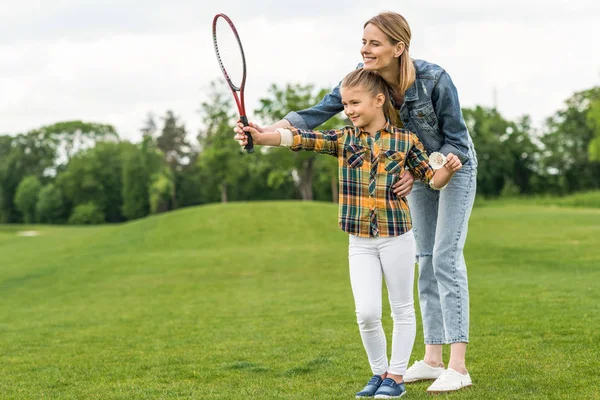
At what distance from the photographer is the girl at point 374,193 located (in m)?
4.52

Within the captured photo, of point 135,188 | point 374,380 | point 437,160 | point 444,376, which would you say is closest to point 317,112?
point 437,160

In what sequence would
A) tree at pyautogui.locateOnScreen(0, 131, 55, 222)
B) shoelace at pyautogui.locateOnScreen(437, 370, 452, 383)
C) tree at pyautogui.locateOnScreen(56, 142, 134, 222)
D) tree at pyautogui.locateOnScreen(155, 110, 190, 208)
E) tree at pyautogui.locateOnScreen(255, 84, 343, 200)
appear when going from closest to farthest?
shoelace at pyautogui.locateOnScreen(437, 370, 452, 383) < tree at pyautogui.locateOnScreen(255, 84, 343, 200) < tree at pyautogui.locateOnScreen(56, 142, 134, 222) < tree at pyautogui.locateOnScreen(0, 131, 55, 222) < tree at pyautogui.locateOnScreen(155, 110, 190, 208)

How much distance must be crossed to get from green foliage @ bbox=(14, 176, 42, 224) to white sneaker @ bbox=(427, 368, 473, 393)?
77768mm

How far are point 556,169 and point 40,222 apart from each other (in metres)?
50.9

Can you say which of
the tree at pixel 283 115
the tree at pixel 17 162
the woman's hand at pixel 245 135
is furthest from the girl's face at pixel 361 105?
the tree at pixel 17 162

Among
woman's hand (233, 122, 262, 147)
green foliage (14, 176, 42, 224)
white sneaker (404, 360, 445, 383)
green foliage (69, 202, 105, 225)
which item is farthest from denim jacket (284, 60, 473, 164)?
green foliage (14, 176, 42, 224)

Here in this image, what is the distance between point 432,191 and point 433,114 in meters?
0.62

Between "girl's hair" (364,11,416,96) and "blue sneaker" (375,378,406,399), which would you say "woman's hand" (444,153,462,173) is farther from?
"blue sneaker" (375,378,406,399)

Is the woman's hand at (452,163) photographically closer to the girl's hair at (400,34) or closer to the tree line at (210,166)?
the girl's hair at (400,34)

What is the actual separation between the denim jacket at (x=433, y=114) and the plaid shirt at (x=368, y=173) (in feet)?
0.71

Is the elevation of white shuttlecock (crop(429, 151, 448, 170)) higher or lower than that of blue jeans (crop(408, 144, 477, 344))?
higher

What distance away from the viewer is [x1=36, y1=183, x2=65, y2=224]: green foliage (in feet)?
251

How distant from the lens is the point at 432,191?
16.9 feet

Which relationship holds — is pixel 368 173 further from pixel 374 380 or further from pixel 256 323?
pixel 256 323
